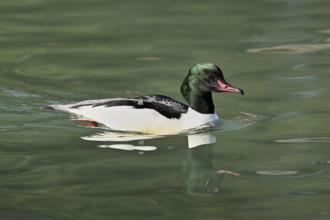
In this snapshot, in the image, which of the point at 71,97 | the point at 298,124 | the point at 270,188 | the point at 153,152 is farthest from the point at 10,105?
the point at 270,188

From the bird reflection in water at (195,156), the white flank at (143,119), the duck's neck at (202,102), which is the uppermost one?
the duck's neck at (202,102)

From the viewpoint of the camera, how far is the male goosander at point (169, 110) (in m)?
8.74

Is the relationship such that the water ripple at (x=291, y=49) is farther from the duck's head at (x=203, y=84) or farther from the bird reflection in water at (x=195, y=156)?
the bird reflection in water at (x=195, y=156)

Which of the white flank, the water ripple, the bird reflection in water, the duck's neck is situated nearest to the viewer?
the bird reflection in water

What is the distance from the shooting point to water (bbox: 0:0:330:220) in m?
6.24

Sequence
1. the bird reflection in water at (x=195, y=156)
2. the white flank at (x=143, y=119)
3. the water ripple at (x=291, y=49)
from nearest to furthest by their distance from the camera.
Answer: the bird reflection in water at (x=195, y=156) → the white flank at (x=143, y=119) → the water ripple at (x=291, y=49)

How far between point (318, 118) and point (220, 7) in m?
6.50

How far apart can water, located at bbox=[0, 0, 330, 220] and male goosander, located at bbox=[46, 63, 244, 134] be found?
23cm

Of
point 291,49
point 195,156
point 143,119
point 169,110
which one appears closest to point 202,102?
point 169,110

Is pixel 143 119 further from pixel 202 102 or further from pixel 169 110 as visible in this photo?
pixel 202 102

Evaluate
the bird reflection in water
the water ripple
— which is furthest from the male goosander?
the water ripple

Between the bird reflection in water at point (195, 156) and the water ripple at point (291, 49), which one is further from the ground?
the water ripple at point (291, 49)

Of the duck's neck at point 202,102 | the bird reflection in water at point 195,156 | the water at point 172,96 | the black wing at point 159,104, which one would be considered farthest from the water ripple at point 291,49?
the bird reflection in water at point 195,156

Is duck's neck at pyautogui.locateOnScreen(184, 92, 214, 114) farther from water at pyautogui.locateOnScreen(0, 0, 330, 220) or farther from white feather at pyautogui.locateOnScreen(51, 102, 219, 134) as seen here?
water at pyautogui.locateOnScreen(0, 0, 330, 220)
